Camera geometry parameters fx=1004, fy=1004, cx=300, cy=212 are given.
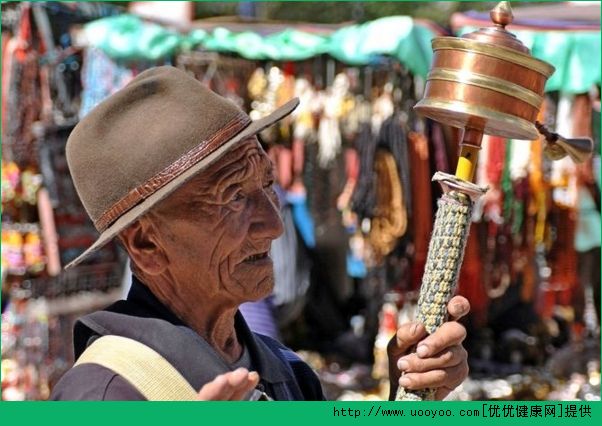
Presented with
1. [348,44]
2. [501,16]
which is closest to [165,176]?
[501,16]

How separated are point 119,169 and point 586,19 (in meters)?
3.54

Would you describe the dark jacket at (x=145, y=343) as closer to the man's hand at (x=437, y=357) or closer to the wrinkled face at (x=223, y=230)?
the wrinkled face at (x=223, y=230)

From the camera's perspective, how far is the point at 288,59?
492 centimetres

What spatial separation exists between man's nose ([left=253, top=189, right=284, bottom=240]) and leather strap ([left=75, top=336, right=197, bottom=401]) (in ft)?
0.87

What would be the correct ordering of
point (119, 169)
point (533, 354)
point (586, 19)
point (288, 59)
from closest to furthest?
point (119, 169) < point (586, 19) < point (288, 59) < point (533, 354)

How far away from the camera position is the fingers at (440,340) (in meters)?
1.59

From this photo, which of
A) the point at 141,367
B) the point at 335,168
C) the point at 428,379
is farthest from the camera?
the point at 335,168

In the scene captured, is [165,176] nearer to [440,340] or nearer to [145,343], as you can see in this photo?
[145,343]

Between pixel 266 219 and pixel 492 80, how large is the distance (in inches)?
16.7

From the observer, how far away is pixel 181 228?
160 cm

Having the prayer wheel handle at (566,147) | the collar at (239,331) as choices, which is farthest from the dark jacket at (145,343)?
the prayer wheel handle at (566,147)

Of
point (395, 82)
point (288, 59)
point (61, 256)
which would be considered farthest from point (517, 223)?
point (61, 256)

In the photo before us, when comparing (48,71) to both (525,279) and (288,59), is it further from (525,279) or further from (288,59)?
(525,279)

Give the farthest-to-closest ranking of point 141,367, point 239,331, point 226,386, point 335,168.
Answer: point 335,168, point 239,331, point 141,367, point 226,386
